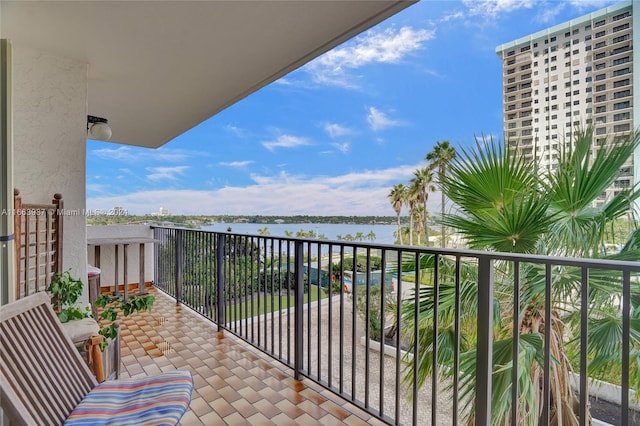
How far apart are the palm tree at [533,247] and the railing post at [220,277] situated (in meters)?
→ 1.87

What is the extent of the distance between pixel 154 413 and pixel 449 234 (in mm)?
2096

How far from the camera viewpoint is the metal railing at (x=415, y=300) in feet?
4.03

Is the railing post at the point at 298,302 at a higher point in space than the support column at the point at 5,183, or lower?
lower

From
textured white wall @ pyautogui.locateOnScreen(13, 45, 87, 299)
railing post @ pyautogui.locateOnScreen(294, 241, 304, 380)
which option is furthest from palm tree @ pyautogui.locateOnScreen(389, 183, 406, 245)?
textured white wall @ pyautogui.locateOnScreen(13, 45, 87, 299)

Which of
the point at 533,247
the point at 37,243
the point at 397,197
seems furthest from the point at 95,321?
the point at 397,197

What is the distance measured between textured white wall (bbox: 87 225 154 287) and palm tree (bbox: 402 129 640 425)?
4559mm

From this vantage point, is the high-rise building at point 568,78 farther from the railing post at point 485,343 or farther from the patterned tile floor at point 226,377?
the patterned tile floor at point 226,377

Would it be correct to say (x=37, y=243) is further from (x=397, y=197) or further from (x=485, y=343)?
(x=397, y=197)

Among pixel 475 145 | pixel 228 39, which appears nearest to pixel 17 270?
pixel 228 39

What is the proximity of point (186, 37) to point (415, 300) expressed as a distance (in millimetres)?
2298

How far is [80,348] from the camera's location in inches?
68.9

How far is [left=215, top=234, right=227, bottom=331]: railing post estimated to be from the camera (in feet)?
10.0

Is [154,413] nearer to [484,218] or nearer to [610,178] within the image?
[484,218]

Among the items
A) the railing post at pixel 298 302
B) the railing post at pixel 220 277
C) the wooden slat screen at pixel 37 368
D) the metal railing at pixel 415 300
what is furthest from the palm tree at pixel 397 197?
the wooden slat screen at pixel 37 368
